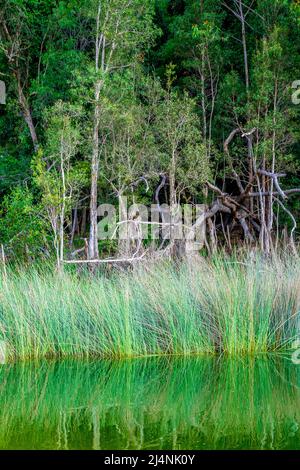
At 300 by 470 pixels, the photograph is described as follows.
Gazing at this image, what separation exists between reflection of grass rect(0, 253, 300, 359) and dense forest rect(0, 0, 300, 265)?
4.20 m

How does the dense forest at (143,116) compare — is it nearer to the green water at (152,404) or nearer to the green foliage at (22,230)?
the green foliage at (22,230)

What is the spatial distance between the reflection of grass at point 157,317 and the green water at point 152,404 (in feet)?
0.75

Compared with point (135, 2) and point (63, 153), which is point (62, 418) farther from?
point (135, 2)

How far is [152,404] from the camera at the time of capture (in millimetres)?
5191

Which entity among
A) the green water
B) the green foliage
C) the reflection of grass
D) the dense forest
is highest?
the dense forest

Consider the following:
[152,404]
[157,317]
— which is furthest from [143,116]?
[152,404]

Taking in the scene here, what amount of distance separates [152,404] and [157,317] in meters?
1.79

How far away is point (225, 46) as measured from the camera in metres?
15.0

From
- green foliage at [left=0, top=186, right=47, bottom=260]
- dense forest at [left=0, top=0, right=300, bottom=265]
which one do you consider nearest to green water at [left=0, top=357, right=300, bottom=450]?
dense forest at [left=0, top=0, right=300, bottom=265]

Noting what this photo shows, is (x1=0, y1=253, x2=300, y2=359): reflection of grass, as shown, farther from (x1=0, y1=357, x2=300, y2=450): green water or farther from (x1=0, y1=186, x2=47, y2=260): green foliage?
(x1=0, y1=186, x2=47, y2=260): green foliage

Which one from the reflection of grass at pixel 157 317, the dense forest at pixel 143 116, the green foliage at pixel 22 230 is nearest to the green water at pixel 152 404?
the reflection of grass at pixel 157 317

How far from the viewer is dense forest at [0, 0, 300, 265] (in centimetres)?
1227

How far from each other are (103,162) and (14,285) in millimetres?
6722
